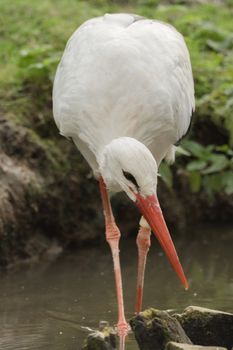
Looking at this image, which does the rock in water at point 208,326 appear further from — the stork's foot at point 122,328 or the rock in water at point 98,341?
the stork's foot at point 122,328

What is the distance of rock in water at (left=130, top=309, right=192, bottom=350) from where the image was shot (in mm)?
5418

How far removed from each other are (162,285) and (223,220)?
2313 millimetres

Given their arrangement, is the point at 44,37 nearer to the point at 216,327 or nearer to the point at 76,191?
the point at 76,191

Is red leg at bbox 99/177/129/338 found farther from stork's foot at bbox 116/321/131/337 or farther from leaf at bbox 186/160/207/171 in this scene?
leaf at bbox 186/160/207/171

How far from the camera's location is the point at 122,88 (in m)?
6.62

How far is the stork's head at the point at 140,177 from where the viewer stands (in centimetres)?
601

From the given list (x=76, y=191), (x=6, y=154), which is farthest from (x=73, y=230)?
(x=6, y=154)

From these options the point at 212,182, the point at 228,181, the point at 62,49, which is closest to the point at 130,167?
the point at 228,181

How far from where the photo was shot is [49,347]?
19.8 feet

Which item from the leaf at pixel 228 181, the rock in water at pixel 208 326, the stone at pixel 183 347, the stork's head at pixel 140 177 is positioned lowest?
the leaf at pixel 228 181

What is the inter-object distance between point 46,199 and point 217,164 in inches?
62.0

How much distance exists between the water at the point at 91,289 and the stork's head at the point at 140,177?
2.20ft

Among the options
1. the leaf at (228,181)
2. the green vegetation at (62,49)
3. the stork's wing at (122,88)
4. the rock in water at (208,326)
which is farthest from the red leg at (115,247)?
the leaf at (228,181)

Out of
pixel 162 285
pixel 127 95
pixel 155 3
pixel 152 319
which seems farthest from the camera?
pixel 155 3
